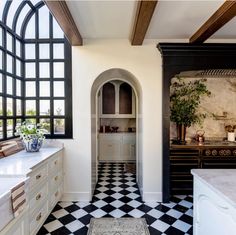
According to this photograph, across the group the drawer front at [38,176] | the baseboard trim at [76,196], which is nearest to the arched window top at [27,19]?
the drawer front at [38,176]

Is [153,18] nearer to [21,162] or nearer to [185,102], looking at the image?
[185,102]

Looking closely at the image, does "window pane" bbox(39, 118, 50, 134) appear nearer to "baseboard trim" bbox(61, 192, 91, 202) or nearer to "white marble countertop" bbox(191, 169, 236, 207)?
"baseboard trim" bbox(61, 192, 91, 202)

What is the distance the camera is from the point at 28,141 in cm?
310

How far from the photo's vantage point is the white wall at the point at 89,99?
3.58 meters

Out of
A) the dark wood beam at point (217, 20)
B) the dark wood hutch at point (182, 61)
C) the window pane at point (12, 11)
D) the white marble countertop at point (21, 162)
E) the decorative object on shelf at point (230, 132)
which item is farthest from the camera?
the decorative object on shelf at point (230, 132)

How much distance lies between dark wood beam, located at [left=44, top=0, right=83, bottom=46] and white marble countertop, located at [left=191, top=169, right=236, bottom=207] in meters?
2.23

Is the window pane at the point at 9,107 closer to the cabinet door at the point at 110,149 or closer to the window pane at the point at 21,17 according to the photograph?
the window pane at the point at 21,17

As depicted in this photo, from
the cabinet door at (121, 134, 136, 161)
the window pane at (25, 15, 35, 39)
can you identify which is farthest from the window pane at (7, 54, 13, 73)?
the cabinet door at (121, 134, 136, 161)

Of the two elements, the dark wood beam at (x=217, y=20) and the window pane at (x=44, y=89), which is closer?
the dark wood beam at (x=217, y=20)

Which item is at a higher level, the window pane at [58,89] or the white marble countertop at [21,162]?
the window pane at [58,89]

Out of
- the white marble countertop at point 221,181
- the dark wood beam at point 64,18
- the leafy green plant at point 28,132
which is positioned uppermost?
the dark wood beam at point 64,18

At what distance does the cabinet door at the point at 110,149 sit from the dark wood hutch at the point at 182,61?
279 cm

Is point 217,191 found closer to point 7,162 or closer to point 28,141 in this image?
point 7,162

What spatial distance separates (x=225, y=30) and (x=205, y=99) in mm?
1397
